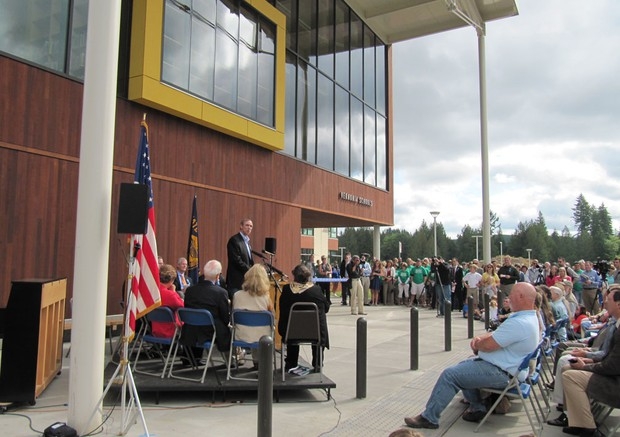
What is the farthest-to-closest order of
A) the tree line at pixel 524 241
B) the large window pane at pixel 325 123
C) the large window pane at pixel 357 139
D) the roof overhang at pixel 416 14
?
the tree line at pixel 524 241 → the roof overhang at pixel 416 14 → the large window pane at pixel 357 139 → the large window pane at pixel 325 123

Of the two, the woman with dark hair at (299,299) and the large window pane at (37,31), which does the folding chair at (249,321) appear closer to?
the woman with dark hair at (299,299)

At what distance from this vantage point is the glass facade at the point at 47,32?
878 centimetres

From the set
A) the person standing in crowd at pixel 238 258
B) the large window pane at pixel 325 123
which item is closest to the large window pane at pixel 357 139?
the large window pane at pixel 325 123

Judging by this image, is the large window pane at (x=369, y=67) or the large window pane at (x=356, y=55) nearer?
the large window pane at (x=356, y=55)

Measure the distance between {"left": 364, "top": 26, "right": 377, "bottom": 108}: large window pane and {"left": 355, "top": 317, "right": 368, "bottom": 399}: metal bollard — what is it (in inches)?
738

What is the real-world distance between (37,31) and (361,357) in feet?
27.4

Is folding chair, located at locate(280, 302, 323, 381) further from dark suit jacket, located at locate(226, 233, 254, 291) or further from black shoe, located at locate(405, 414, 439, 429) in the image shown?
dark suit jacket, located at locate(226, 233, 254, 291)

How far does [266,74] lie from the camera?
15242 mm

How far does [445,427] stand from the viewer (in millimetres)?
5176

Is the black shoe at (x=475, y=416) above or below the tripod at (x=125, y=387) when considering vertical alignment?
below

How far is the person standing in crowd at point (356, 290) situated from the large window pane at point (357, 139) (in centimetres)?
597

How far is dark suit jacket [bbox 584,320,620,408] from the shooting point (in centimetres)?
446

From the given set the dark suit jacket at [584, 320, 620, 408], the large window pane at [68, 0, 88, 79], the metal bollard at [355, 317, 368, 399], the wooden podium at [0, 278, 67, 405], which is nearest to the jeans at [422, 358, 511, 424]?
the dark suit jacket at [584, 320, 620, 408]

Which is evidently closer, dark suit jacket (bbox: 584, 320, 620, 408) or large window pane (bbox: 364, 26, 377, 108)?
dark suit jacket (bbox: 584, 320, 620, 408)
